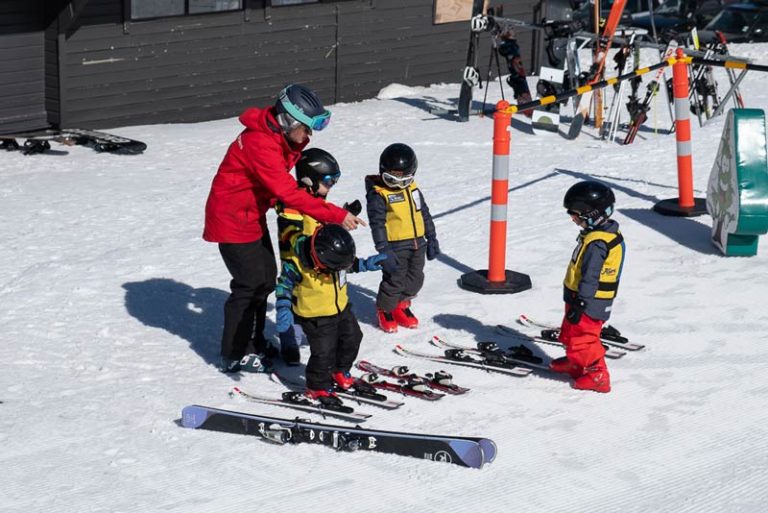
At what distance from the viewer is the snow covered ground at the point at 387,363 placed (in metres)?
6.22

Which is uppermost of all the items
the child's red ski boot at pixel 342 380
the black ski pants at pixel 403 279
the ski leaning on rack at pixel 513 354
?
the black ski pants at pixel 403 279

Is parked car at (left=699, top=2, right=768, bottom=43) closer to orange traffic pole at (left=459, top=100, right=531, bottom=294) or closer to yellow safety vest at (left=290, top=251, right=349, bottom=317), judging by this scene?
orange traffic pole at (left=459, top=100, right=531, bottom=294)

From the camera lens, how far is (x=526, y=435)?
689cm

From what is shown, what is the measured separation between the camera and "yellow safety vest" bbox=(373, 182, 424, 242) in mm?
8516

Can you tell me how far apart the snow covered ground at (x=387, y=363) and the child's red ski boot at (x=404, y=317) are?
118 mm

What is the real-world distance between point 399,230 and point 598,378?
5.92ft

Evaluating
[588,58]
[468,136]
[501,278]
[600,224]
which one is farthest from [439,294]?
[588,58]

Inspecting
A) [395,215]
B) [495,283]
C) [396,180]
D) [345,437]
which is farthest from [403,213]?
[345,437]

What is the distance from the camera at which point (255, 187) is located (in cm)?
771

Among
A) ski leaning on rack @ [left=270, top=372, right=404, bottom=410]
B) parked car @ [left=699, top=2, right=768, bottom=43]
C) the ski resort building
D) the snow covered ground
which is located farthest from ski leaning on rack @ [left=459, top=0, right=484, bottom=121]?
ski leaning on rack @ [left=270, top=372, right=404, bottom=410]

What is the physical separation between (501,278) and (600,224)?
2.22m

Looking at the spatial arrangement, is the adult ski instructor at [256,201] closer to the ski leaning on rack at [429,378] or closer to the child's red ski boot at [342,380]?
the child's red ski boot at [342,380]

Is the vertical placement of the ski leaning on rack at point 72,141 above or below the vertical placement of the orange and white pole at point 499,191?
below

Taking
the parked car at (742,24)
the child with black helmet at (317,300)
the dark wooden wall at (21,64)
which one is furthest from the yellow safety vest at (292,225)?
the parked car at (742,24)
